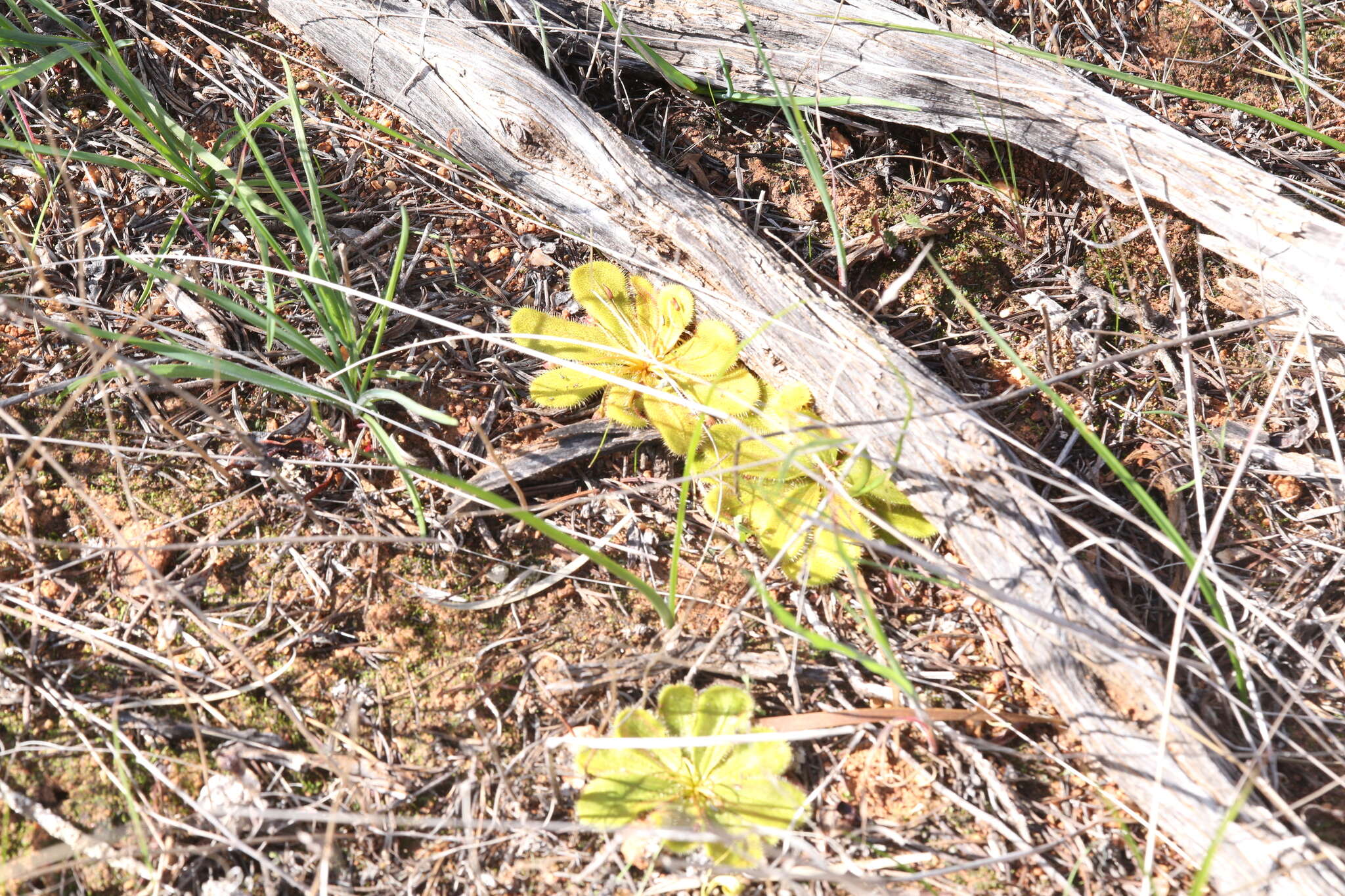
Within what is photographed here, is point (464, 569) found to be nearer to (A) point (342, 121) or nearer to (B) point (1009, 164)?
(A) point (342, 121)

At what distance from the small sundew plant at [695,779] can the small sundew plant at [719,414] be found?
331mm

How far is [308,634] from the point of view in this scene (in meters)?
1.67

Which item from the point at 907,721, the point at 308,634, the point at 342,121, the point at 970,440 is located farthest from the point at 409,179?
the point at 907,721

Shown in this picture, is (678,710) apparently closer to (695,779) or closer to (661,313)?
(695,779)

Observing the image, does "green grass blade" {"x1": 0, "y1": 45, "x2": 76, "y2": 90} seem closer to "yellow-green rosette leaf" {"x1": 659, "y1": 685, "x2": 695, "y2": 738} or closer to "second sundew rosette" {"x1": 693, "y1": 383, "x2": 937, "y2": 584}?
"second sundew rosette" {"x1": 693, "y1": 383, "x2": 937, "y2": 584}

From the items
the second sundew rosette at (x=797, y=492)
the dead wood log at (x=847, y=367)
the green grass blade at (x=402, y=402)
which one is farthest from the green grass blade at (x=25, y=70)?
the second sundew rosette at (x=797, y=492)

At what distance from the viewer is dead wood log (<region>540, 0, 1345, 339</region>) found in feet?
6.22

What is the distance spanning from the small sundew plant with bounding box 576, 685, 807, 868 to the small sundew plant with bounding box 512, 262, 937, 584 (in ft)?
1.08

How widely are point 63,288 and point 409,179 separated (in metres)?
0.83

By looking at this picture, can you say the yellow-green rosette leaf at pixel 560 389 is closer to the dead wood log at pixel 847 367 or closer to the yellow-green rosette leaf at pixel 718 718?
the dead wood log at pixel 847 367

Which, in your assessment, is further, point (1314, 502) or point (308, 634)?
point (1314, 502)

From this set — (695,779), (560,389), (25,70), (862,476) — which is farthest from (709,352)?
(25,70)

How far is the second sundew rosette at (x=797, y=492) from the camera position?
5.58 ft

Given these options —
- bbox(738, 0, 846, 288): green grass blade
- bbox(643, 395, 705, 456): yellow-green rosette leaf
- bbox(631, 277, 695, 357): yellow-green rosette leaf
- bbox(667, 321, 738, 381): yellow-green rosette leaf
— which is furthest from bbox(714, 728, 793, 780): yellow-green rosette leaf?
bbox(738, 0, 846, 288): green grass blade
